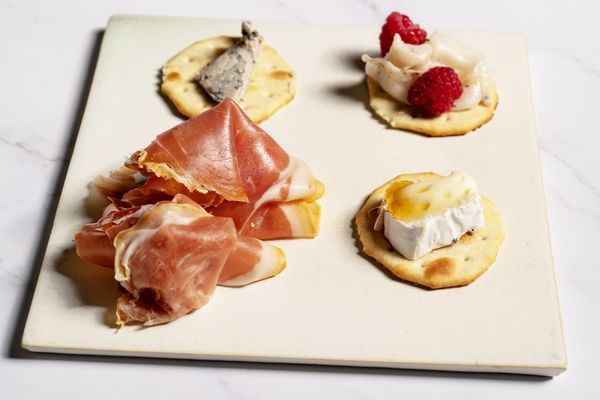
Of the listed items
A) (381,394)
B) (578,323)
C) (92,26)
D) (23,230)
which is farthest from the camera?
(92,26)

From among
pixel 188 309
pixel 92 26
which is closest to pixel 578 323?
pixel 188 309

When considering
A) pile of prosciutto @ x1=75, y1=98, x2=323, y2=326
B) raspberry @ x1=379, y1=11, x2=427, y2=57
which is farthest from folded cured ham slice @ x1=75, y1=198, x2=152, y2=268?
raspberry @ x1=379, y1=11, x2=427, y2=57

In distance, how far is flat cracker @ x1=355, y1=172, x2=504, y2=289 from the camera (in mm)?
2682

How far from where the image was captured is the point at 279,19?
11.9 feet

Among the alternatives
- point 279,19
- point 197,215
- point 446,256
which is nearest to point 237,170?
point 197,215

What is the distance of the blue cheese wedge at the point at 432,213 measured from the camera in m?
2.66

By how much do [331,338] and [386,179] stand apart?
0.60 meters

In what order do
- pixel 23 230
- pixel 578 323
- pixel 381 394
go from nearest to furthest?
1. pixel 381 394
2. pixel 578 323
3. pixel 23 230

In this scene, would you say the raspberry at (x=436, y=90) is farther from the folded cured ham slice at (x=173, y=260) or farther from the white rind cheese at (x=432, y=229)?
the folded cured ham slice at (x=173, y=260)

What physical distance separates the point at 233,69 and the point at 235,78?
0.11 ft

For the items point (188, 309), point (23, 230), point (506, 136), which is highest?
point (506, 136)

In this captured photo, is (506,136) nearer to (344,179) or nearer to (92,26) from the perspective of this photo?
(344,179)

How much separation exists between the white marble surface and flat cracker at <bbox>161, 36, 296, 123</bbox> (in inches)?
12.8

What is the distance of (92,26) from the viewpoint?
3.59 metres
